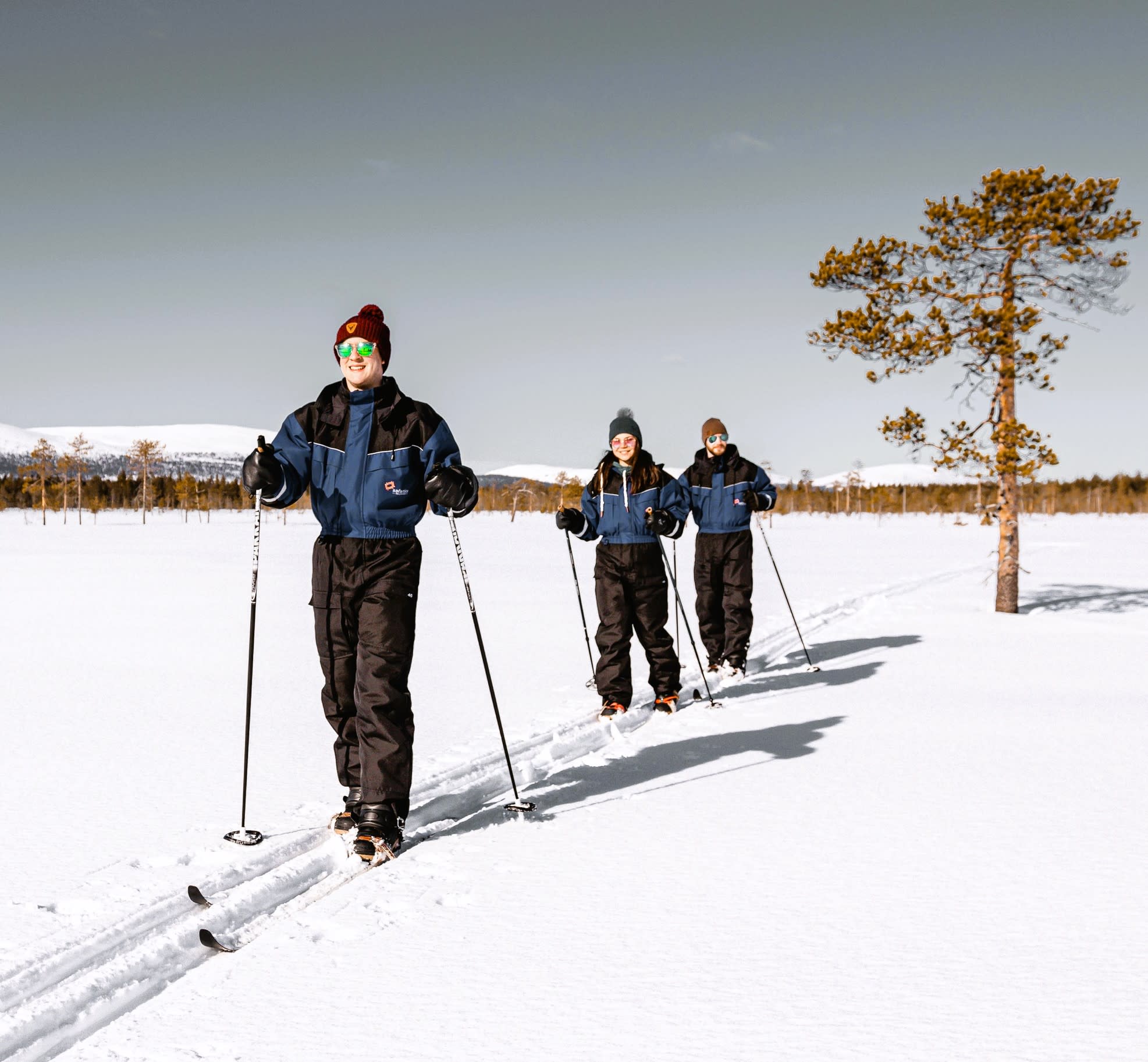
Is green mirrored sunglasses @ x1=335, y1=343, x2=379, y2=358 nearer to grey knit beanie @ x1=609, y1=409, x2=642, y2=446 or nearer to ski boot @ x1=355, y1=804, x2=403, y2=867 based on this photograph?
ski boot @ x1=355, y1=804, x2=403, y2=867

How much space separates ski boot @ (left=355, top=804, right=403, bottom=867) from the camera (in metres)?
3.81

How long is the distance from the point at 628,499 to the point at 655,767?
212 cm

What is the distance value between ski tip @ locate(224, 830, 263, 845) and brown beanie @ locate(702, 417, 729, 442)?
5.80 m

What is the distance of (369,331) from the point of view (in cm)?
402

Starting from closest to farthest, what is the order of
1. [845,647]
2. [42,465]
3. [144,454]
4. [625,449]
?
1. [625,449]
2. [845,647]
3. [42,465]
4. [144,454]

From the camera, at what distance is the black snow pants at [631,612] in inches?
268

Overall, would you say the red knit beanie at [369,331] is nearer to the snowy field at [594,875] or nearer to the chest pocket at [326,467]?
the chest pocket at [326,467]

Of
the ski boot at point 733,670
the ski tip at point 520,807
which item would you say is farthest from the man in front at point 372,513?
the ski boot at point 733,670

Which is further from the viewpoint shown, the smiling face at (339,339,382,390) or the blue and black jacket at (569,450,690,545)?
the blue and black jacket at (569,450,690,545)

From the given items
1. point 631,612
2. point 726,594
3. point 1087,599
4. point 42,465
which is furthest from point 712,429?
point 42,465

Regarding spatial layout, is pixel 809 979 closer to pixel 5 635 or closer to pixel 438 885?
pixel 438 885

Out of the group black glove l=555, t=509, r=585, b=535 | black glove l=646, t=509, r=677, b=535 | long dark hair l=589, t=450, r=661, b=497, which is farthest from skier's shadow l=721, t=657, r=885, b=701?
long dark hair l=589, t=450, r=661, b=497

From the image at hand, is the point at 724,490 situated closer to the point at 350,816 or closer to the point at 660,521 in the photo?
the point at 660,521

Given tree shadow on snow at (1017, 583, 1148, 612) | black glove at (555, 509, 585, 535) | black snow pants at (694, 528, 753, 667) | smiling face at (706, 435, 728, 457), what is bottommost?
tree shadow on snow at (1017, 583, 1148, 612)
